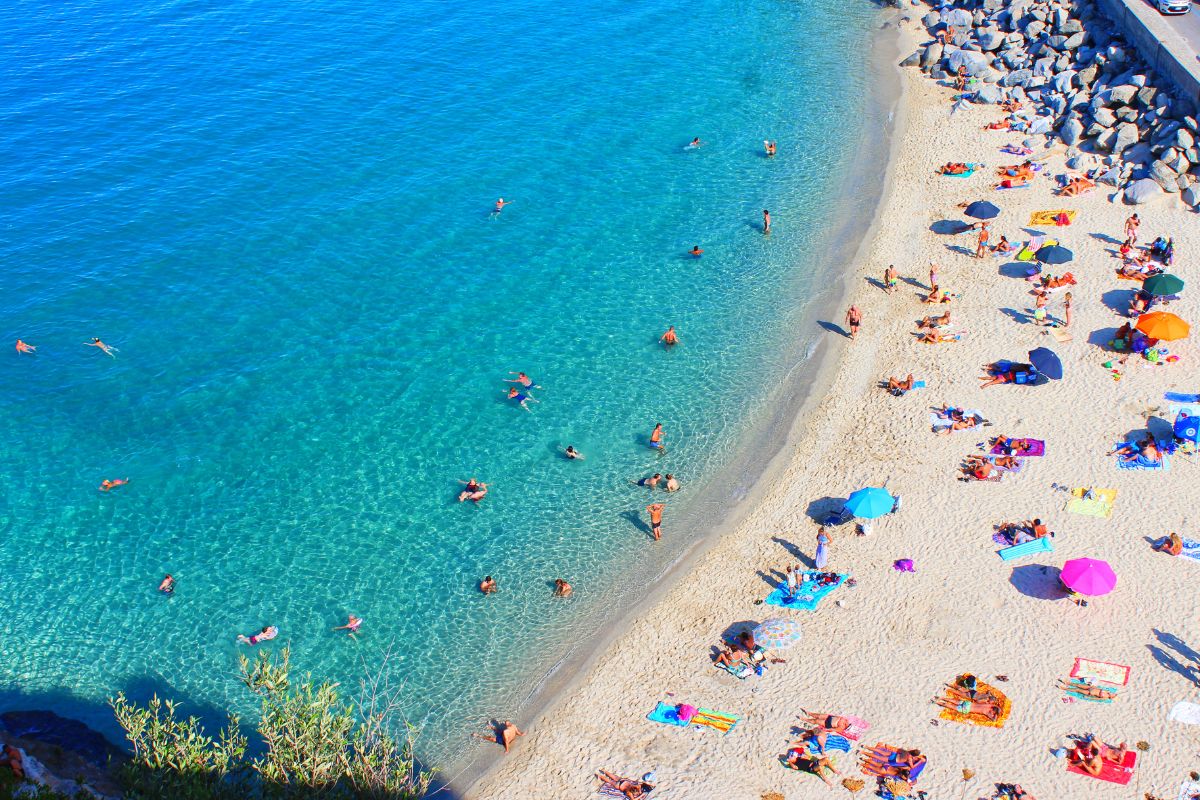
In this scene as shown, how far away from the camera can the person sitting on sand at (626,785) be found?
22766mm

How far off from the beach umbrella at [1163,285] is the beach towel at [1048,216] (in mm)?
6917

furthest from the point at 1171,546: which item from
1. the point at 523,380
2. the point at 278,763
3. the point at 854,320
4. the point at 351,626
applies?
the point at 278,763

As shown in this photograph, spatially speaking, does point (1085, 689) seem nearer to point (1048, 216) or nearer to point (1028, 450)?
point (1028, 450)

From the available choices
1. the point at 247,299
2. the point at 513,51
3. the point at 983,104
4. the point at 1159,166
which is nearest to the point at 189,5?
the point at 513,51

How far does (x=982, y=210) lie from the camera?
4056 cm

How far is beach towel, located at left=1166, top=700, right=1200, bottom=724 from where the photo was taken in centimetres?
2230

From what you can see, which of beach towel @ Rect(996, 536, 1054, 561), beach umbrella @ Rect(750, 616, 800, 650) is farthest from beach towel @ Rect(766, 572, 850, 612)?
beach towel @ Rect(996, 536, 1054, 561)

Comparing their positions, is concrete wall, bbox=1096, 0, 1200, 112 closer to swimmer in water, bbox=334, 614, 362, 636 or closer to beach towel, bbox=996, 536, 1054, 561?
beach towel, bbox=996, 536, 1054, 561

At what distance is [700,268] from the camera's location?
42406mm

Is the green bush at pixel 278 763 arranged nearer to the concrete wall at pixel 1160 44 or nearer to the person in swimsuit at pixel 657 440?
the person in swimsuit at pixel 657 440

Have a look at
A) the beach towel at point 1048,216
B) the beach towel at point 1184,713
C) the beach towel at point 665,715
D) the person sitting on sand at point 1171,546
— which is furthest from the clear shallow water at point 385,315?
the beach towel at point 1184,713

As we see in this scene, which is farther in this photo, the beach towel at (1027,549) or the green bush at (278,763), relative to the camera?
the beach towel at (1027,549)

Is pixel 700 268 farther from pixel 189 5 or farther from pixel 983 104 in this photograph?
pixel 189 5

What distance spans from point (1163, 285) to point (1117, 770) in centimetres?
1951
